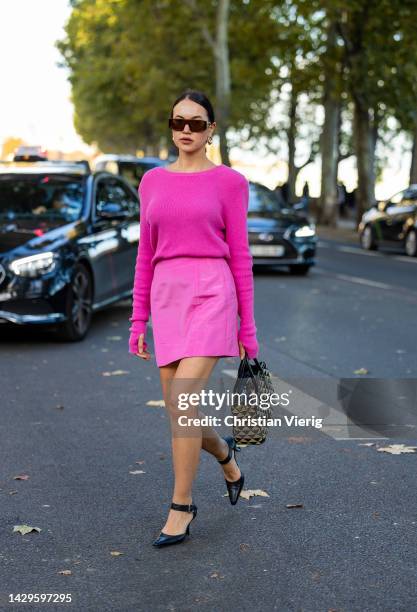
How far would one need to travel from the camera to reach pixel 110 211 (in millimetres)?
11656

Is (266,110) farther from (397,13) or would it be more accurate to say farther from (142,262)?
(142,262)

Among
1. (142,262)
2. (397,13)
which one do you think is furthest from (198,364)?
(397,13)

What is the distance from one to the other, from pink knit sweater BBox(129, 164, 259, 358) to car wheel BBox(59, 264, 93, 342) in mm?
6031

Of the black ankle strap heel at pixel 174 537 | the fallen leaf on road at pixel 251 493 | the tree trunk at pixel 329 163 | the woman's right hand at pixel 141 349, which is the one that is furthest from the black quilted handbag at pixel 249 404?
the tree trunk at pixel 329 163

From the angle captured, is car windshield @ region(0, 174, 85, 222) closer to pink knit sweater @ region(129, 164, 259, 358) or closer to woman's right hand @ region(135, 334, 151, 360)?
woman's right hand @ region(135, 334, 151, 360)

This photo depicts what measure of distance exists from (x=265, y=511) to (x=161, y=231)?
140cm

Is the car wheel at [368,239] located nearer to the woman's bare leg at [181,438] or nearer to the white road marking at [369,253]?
the white road marking at [369,253]

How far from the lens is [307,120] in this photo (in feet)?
244

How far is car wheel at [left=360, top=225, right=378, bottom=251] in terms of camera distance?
27.9 meters

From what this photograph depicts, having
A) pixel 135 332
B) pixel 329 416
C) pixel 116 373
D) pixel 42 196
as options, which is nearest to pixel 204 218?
pixel 135 332

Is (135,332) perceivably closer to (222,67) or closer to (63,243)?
(63,243)

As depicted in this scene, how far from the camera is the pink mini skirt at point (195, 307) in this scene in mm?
4625

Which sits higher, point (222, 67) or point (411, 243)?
point (222, 67)

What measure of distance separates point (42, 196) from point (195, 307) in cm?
735
